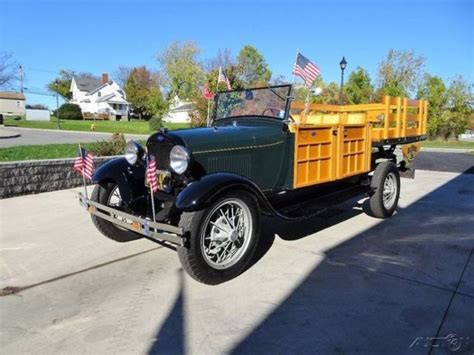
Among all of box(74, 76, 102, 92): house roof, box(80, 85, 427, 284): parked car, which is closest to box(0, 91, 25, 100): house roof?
box(74, 76, 102, 92): house roof

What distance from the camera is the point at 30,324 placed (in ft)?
9.39

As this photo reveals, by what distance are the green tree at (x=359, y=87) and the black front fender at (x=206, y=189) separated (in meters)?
27.2

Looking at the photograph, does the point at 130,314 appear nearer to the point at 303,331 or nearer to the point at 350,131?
the point at 303,331

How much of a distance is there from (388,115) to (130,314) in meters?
5.07

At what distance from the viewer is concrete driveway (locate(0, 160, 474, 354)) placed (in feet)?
8.71

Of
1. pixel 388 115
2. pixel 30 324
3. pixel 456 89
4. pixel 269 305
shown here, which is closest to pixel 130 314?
pixel 30 324

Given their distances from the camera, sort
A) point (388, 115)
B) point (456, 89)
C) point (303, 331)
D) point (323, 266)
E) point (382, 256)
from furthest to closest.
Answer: point (456, 89) < point (388, 115) < point (382, 256) < point (323, 266) < point (303, 331)

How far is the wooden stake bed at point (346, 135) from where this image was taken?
4742 mm

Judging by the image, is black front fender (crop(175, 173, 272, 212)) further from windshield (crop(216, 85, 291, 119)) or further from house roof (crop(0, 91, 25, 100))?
house roof (crop(0, 91, 25, 100))

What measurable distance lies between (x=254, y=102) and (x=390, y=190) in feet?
9.11

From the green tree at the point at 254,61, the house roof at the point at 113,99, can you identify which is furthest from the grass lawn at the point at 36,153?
the house roof at the point at 113,99

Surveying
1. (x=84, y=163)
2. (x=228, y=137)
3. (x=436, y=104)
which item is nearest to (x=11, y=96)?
(x=436, y=104)

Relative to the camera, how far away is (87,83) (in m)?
70.8

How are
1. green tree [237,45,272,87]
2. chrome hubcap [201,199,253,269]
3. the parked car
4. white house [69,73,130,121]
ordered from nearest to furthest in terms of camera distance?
the parked car, chrome hubcap [201,199,253,269], green tree [237,45,272,87], white house [69,73,130,121]
